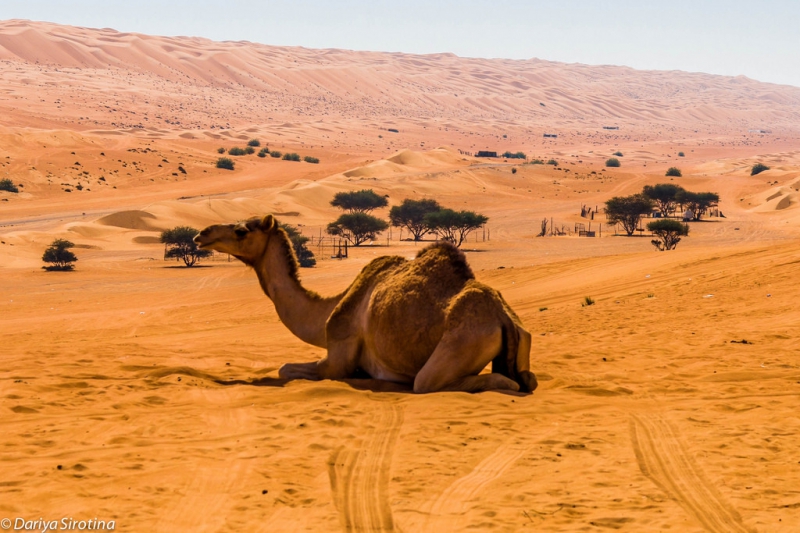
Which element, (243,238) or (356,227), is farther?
(356,227)

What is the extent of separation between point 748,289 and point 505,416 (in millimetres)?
10753

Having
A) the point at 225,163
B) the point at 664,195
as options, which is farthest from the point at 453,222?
the point at 225,163

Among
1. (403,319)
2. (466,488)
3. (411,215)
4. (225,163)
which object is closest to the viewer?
(466,488)

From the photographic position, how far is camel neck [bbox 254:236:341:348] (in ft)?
33.8

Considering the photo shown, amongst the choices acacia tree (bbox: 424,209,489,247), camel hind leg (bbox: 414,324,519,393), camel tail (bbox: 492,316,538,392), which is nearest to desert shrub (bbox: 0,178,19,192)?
acacia tree (bbox: 424,209,489,247)

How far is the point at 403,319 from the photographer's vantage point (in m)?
9.12

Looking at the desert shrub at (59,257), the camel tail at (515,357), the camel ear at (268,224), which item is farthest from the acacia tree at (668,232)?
the camel tail at (515,357)

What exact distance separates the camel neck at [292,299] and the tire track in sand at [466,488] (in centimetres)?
380

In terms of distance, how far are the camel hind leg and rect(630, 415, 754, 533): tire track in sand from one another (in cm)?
158

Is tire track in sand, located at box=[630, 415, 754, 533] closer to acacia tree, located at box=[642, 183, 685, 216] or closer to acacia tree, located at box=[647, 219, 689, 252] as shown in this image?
acacia tree, located at box=[647, 219, 689, 252]

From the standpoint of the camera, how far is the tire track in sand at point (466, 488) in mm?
5426

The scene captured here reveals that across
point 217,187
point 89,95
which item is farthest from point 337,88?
point 217,187

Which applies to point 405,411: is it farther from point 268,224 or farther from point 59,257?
point 59,257

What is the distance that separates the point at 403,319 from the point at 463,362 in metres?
0.81
